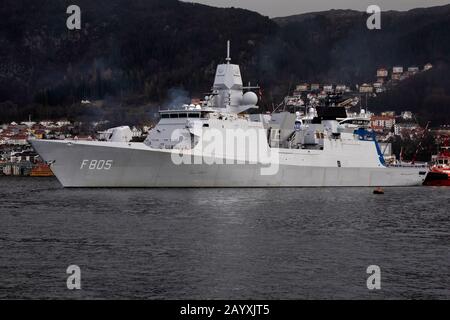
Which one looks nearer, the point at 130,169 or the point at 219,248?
the point at 219,248

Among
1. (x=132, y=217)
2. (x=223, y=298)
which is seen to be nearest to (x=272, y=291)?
(x=223, y=298)

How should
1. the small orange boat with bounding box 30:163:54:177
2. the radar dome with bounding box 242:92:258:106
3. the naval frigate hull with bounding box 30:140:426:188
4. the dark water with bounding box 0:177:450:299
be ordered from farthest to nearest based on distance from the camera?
the small orange boat with bounding box 30:163:54:177
the radar dome with bounding box 242:92:258:106
the naval frigate hull with bounding box 30:140:426:188
the dark water with bounding box 0:177:450:299

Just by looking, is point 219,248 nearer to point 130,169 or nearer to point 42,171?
point 130,169

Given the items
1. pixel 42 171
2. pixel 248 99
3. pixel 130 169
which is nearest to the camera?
pixel 130 169

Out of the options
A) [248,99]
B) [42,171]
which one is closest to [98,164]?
[248,99]

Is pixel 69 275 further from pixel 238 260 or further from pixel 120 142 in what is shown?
pixel 120 142

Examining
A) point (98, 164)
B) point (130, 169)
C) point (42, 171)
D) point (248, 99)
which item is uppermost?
point (248, 99)

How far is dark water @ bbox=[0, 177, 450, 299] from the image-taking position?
16875mm

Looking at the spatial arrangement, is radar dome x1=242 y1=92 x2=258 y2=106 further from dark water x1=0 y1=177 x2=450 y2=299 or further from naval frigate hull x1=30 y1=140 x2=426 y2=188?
dark water x1=0 y1=177 x2=450 y2=299

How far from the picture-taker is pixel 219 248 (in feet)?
71.8

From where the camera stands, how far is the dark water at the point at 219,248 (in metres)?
16.9

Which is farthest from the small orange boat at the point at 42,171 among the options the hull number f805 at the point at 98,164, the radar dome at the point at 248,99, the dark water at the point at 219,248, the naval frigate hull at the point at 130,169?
the dark water at the point at 219,248

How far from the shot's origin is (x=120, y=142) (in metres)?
40.1

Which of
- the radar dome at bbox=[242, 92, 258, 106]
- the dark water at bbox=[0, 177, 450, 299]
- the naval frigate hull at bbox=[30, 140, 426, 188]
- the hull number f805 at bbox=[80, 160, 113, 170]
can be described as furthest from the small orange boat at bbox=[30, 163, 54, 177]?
the dark water at bbox=[0, 177, 450, 299]
